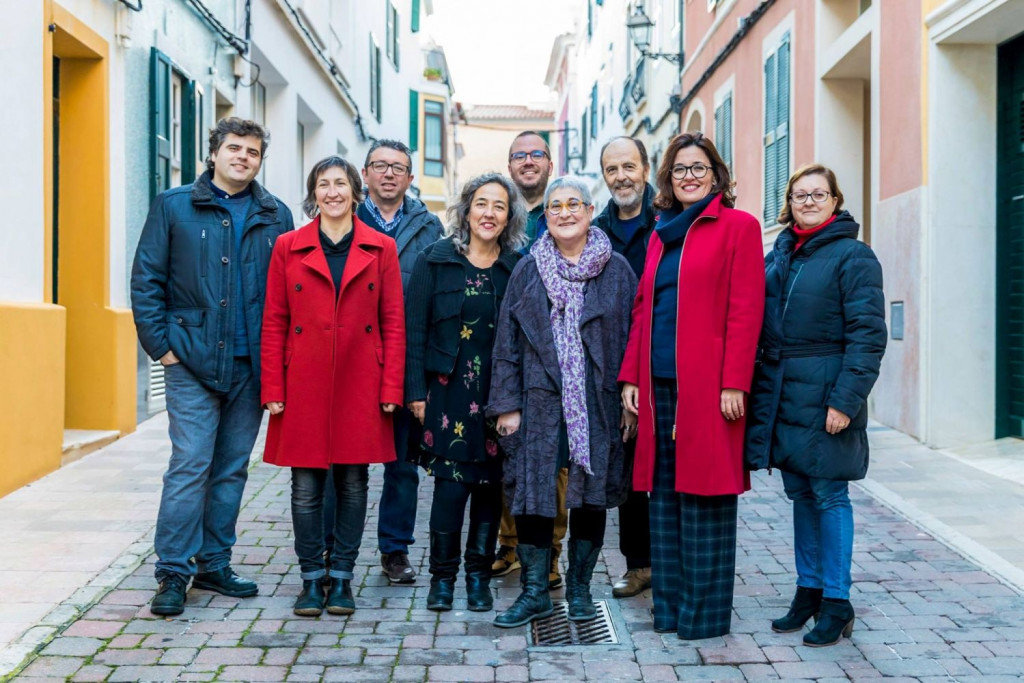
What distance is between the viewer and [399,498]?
16.9 ft

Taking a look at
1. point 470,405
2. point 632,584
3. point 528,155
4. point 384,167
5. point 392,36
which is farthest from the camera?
point 392,36

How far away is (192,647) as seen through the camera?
161 inches

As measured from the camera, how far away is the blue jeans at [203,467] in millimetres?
4602

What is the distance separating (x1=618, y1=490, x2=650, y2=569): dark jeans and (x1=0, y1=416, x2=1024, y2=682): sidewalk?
176 millimetres

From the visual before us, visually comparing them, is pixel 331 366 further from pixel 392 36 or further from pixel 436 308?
pixel 392 36

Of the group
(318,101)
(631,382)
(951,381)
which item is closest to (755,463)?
(631,382)

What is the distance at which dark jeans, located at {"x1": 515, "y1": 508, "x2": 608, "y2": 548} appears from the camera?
452 cm

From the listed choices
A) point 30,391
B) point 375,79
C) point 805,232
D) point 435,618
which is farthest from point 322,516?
point 375,79

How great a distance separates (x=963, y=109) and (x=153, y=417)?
689 cm

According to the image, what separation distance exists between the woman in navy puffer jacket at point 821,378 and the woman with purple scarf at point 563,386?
585mm

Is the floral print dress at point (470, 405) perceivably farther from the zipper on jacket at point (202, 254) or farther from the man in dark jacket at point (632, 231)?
the zipper on jacket at point (202, 254)

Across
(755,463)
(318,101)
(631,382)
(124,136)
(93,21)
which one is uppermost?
(318,101)

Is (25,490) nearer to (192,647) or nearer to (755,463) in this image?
(192,647)

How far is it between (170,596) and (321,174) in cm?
186
